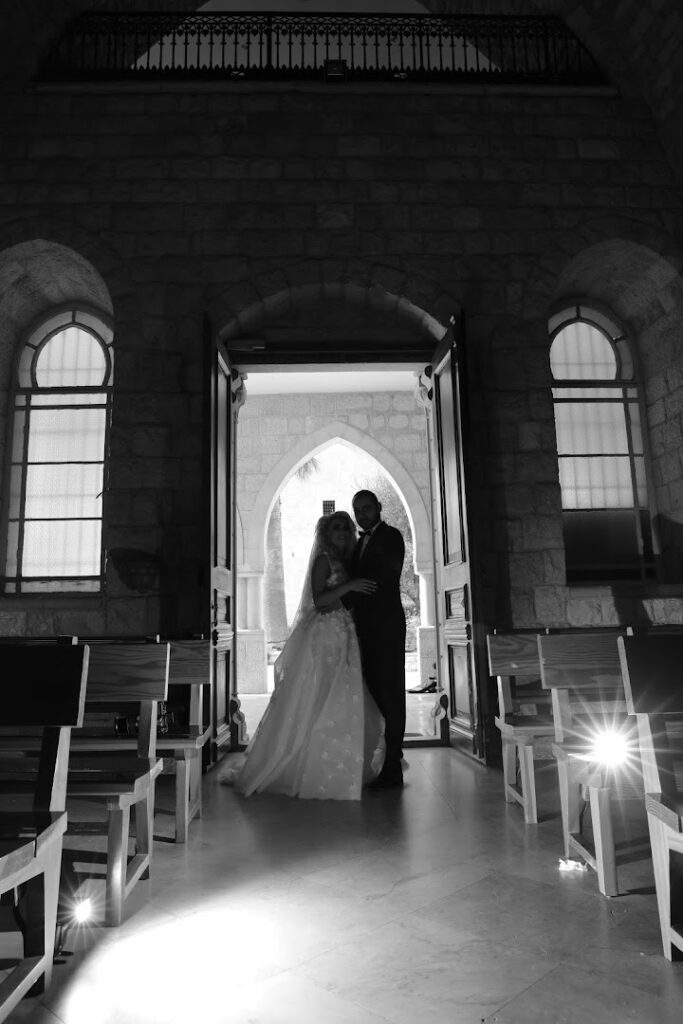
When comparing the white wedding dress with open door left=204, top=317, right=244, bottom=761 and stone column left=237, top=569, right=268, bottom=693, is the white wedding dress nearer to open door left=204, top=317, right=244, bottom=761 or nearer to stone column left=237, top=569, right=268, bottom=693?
open door left=204, top=317, right=244, bottom=761

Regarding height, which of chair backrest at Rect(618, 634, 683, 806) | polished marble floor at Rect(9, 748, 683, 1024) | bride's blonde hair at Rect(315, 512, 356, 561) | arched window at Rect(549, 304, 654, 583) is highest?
arched window at Rect(549, 304, 654, 583)

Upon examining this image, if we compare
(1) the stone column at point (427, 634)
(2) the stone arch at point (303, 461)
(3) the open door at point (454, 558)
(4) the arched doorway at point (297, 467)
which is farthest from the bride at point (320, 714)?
(2) the stone arch at point (303, 461)

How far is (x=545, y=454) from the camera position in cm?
485

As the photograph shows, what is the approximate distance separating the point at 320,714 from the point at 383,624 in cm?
58

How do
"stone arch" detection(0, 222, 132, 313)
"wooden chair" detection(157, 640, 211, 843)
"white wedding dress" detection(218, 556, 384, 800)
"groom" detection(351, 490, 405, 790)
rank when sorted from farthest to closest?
1. "stone arch" detection(0, 222, 132, 313)
2. "groom" detection(351, 490, 405, 790)
3. "white wedding dress" detection(218, 556, 384, 800)
4. "wooden chair" detection(157, 640, 211, 843)

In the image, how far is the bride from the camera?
11.4 ft

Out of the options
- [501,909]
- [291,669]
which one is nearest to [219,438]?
[291,669]

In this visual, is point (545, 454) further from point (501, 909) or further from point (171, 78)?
point (171, 78)

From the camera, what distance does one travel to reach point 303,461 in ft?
33.7

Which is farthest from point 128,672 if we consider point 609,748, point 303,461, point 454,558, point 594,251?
point 303,461

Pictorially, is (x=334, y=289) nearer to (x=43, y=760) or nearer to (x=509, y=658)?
(x=509, y=658)

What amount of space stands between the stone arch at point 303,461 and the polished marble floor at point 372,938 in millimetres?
7022

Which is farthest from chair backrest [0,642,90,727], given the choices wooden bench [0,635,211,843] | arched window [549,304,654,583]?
arched window [549,304,654,583]

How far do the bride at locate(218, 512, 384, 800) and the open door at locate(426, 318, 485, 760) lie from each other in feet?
3.10
